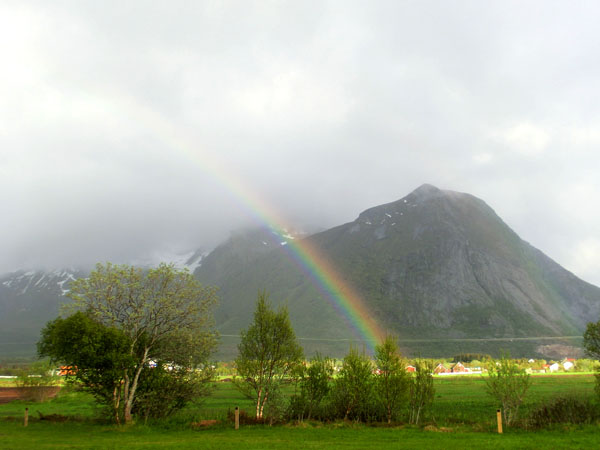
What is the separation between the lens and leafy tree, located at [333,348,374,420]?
34.2 metres

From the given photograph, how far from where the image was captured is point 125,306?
113 feet

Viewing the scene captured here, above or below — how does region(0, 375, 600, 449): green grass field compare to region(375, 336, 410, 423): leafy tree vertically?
below

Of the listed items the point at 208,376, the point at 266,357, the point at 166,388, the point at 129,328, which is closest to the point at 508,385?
Answer: the point at 266,357

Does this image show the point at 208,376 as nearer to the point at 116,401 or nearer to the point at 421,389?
the point at 116,401

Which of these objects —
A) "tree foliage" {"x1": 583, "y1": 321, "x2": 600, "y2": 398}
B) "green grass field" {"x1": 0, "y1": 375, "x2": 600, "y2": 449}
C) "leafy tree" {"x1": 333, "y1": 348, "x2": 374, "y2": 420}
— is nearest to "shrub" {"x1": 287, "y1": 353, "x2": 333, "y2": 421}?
"leafy tree" {"x1": 333, "y1": 348, "x2": 374, "y2": 420}

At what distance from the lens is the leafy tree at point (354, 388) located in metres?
34.2

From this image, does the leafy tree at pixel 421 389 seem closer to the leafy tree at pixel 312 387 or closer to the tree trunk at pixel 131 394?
the leafy tree at pixel 312 387

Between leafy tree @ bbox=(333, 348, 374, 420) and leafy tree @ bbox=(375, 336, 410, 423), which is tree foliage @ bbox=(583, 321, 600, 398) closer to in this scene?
leafy tree @ bbox=(375, 336, 410, 423)

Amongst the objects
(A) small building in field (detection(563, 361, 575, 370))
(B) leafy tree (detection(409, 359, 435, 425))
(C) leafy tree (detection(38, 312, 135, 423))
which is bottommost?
(A) small building in field (detection(563, 361, 575, 370))

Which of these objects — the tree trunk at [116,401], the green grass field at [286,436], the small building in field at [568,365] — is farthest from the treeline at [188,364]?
the small building in field at [568,365]

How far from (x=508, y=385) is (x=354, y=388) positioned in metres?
11.6

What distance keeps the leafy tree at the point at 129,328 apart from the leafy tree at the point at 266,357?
4.28m

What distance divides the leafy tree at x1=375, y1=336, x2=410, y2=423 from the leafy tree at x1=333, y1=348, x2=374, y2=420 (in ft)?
2.74

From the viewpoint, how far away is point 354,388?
34125mm
